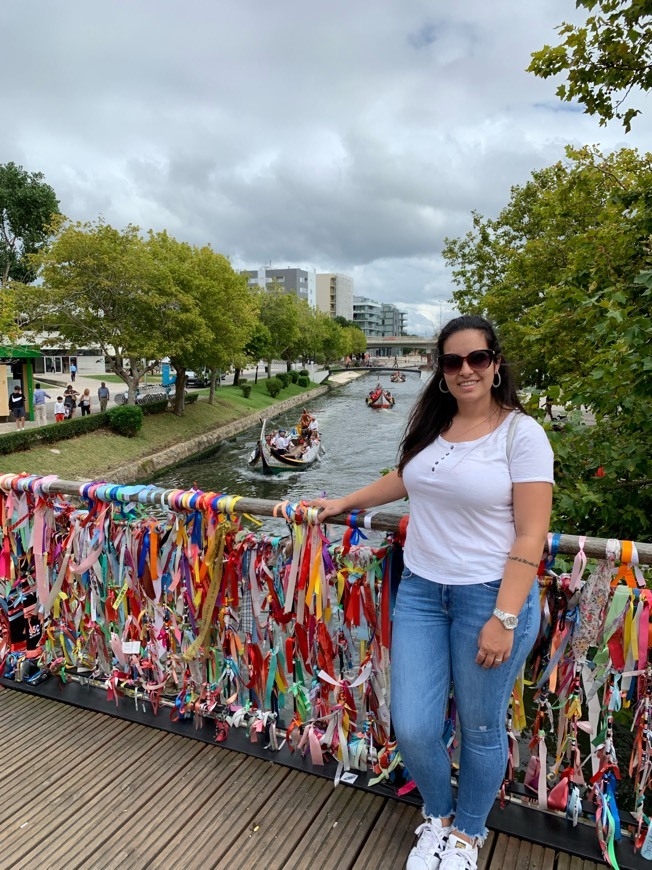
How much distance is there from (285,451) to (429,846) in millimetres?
21404

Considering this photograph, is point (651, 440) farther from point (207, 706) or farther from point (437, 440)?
point (207, 706)

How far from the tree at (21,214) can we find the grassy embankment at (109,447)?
15337 mm

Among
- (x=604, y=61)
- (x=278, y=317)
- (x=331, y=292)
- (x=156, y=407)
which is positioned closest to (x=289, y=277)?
(x=331, y=292)

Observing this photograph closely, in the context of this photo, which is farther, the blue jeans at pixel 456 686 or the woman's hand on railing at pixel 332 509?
the woman's hand on railing at pixel 332 509

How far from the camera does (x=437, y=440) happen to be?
2.23m

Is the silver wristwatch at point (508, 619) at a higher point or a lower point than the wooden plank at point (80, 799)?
higher

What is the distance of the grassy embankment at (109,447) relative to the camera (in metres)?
17.7

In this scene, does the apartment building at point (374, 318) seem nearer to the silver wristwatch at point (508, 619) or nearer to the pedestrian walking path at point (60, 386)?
the pedestrian walking path at point (60, 386)

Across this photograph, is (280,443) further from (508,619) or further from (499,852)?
(508,619)

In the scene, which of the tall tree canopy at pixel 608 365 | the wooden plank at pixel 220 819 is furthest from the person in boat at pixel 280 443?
the wooden plank at pixel 220 819

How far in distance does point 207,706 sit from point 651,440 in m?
3.76

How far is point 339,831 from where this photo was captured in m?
2.43

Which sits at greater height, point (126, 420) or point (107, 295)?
point (107, 295)

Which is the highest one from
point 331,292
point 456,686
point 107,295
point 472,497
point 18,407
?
point 331,292
